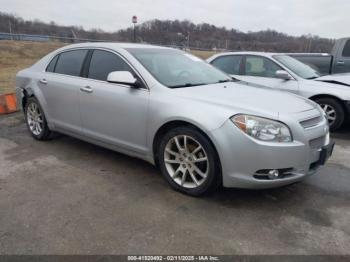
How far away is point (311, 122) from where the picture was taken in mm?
3107

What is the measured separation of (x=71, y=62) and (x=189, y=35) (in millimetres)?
37498

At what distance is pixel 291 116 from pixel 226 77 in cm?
155

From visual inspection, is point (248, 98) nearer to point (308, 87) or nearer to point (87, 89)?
point (87, 89)

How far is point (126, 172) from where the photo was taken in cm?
389

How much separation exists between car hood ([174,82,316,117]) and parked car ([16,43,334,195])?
10 mm

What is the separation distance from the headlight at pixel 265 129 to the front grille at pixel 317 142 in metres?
0.29

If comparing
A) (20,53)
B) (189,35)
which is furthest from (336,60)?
(189,35)

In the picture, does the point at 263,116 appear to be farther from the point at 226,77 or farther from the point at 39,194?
the point at 39,194

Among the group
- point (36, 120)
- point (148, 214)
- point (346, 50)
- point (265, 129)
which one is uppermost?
point (346, 50)

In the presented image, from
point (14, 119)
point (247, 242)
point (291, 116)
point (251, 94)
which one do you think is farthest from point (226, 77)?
point (14, 119)

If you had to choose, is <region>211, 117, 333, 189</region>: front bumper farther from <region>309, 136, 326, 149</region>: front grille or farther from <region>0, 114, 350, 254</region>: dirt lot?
<region>0, 114, 350, 254</region>: dirt lot

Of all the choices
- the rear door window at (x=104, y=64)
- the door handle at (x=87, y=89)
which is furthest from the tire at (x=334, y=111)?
the door handle at (x=87, y=89)

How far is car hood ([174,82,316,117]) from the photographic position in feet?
9.76

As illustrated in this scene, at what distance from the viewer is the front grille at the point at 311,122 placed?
2.99 meters
